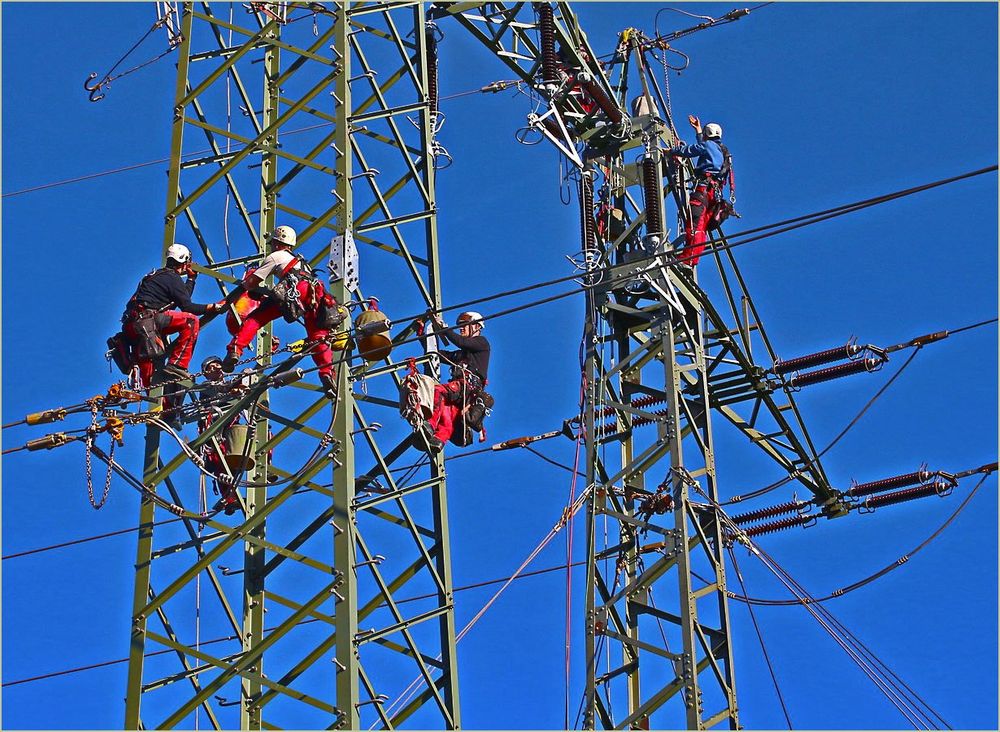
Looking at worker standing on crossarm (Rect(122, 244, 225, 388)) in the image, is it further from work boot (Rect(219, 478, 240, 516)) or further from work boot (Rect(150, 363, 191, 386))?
work boot (Rect(219, 478, 240, 516))

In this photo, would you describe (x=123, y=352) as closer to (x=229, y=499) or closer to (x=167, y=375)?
(x=167, y=375)

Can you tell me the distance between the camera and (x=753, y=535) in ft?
79.3

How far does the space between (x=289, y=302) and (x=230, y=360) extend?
917 millimetres

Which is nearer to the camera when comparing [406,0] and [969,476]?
[406,0]

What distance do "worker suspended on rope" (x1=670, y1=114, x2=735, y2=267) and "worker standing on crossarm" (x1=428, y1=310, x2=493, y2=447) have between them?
310 centimetres

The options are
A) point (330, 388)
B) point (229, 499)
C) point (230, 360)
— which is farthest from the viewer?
point (229, 499)

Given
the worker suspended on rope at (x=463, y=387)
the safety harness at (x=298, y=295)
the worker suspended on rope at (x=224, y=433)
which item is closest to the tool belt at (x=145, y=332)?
the worker suspended on rope at (x=224, y=433)

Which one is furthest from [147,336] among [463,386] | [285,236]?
[463,386]

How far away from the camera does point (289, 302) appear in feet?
65.6

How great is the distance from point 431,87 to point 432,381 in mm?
3638

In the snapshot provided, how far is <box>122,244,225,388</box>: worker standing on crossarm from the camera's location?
66.0 ft

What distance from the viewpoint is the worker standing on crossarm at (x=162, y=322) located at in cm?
2011

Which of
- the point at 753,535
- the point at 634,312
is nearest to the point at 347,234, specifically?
the point at 634,312

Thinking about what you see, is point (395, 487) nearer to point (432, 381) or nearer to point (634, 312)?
point (432, 381)
